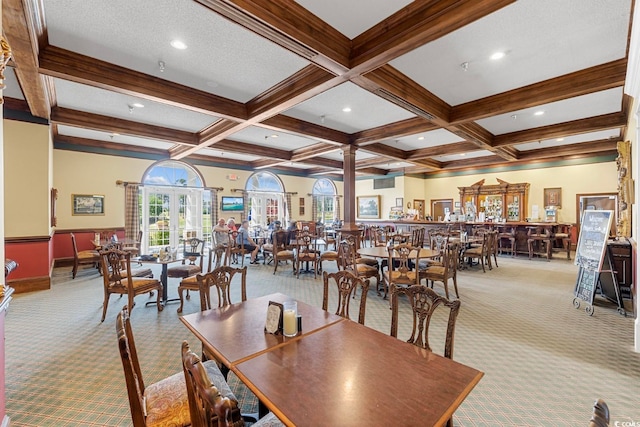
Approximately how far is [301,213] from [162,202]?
17.1 feet

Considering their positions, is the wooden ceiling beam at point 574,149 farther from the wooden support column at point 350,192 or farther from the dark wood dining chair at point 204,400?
the dark wood dining chair at point 204,400

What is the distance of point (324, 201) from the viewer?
13.3 metres

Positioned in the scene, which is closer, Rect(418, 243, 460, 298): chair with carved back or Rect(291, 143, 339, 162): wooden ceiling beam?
Rect(418, 243, 460, 298): chair with carved back

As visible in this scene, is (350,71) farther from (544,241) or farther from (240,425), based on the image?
(544,241)

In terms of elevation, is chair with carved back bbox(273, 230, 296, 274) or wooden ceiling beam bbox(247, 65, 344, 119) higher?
wooden ceiling beam bbox(247, 65, 344, 119)

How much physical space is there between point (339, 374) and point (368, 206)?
12.5 metres

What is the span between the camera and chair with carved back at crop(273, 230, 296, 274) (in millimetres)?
6742

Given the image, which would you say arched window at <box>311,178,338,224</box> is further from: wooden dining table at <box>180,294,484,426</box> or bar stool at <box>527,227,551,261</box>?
wooden dining table at <box>180,294,484,426</box>

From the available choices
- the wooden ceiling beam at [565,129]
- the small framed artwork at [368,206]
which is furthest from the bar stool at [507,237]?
the small framed artwork at [368,206]

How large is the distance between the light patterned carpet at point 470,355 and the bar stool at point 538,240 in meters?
3.68

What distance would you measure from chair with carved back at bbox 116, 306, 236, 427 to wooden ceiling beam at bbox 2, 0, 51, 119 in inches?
103

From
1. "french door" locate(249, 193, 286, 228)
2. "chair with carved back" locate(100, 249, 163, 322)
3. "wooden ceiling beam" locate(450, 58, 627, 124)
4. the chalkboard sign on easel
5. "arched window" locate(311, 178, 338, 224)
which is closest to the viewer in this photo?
"wooden ceiling beam" locate(450, 58, 627, 124)

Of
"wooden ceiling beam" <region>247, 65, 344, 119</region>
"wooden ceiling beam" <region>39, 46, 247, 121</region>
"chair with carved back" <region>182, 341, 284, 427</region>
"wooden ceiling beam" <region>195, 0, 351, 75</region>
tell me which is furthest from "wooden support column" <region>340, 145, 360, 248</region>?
"chair with carved back" <region>182, 341, 284, 427</region>

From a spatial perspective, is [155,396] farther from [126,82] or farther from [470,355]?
[126,82]
